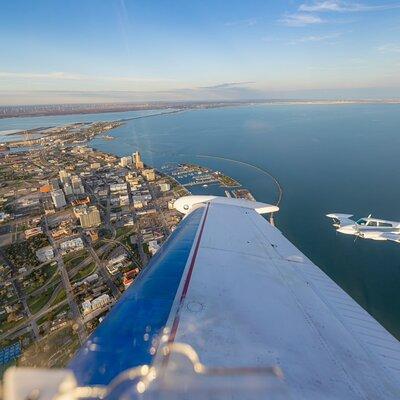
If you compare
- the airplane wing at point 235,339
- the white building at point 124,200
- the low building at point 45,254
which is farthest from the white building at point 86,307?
the white building at point 124,200

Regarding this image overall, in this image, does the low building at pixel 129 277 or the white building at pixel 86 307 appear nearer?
the white building at pixel 86 307

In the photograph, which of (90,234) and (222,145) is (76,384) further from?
(222,145)

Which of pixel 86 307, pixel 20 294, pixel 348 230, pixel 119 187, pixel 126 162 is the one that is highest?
pixel 348 230

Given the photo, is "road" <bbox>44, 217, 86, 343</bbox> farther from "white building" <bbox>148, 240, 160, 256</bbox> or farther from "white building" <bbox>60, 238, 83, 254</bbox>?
"white building" <bbox>148, 240, 160, 256</bbox>

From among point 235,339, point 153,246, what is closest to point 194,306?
point 235,339

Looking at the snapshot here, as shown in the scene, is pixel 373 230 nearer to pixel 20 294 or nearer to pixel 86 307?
pixel 86 307

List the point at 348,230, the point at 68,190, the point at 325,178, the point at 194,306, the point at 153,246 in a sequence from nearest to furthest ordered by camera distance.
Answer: the point at 194,306 → the point at 348,230 → the point at 153,246 → the point at 68,190 → the point at 325,178

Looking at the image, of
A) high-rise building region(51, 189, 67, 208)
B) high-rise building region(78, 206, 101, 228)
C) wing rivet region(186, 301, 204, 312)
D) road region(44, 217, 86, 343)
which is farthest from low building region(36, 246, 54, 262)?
wing rivet region(186, 301, 204, 312)

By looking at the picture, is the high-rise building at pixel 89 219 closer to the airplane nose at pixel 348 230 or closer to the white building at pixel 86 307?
the white building at pixel 86 307
